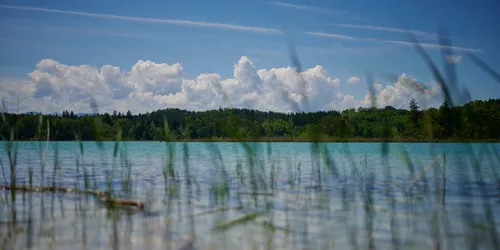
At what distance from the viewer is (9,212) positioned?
7625mm

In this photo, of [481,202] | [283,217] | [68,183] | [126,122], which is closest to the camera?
[283,217]

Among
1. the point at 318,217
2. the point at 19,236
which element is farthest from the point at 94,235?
the point at 318,217

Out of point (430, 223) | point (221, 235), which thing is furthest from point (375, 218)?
point (221, 235)

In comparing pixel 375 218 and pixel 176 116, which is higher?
pixel 176 116

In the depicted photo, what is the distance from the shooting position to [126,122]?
8969 mm

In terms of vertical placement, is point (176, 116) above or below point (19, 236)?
above

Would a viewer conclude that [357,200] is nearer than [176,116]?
No

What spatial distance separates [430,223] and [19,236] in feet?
21.3

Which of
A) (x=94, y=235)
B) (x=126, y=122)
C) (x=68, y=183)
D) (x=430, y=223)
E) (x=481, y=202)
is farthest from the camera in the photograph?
(x=68, y=183)

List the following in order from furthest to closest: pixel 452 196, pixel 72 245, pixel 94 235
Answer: pixel 452 196 < pixel 94 235 < pixel 72 245

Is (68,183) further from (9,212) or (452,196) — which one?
(452,196)

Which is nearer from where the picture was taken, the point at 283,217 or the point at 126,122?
the point at 283,217

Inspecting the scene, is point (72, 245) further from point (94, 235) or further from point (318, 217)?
point (318, 217)

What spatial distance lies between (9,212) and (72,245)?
2793 mm
